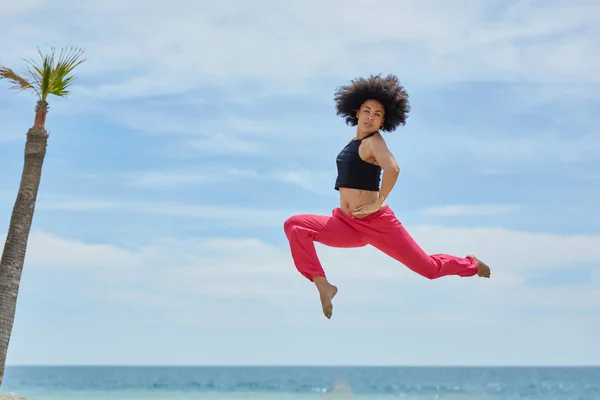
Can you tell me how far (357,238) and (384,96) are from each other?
1.38 meters

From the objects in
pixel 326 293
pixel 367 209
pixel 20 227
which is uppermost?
pixel 20 227

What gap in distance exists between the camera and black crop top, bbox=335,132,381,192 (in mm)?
8344

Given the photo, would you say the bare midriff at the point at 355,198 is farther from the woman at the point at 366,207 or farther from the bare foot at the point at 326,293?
the bare foot at the point at 326,293

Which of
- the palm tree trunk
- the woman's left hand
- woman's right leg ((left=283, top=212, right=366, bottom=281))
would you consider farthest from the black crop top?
the palm tree trunk

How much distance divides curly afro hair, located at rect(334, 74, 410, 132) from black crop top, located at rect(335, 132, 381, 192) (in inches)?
14.7

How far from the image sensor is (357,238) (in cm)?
848

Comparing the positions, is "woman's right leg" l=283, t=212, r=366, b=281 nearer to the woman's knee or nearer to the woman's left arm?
the woman's knee

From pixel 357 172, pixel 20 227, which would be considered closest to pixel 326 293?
pixel 357 172

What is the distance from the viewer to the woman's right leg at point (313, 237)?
809 cm

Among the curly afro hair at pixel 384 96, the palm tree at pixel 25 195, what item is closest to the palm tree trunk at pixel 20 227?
the palm tree at pixel 25 195

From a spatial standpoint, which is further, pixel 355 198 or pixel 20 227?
pixel 20 227

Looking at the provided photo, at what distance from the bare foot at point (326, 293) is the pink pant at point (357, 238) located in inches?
3.3

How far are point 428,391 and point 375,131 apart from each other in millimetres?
45355

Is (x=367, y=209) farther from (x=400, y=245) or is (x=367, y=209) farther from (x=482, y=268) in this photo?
(x=482, y=268)
